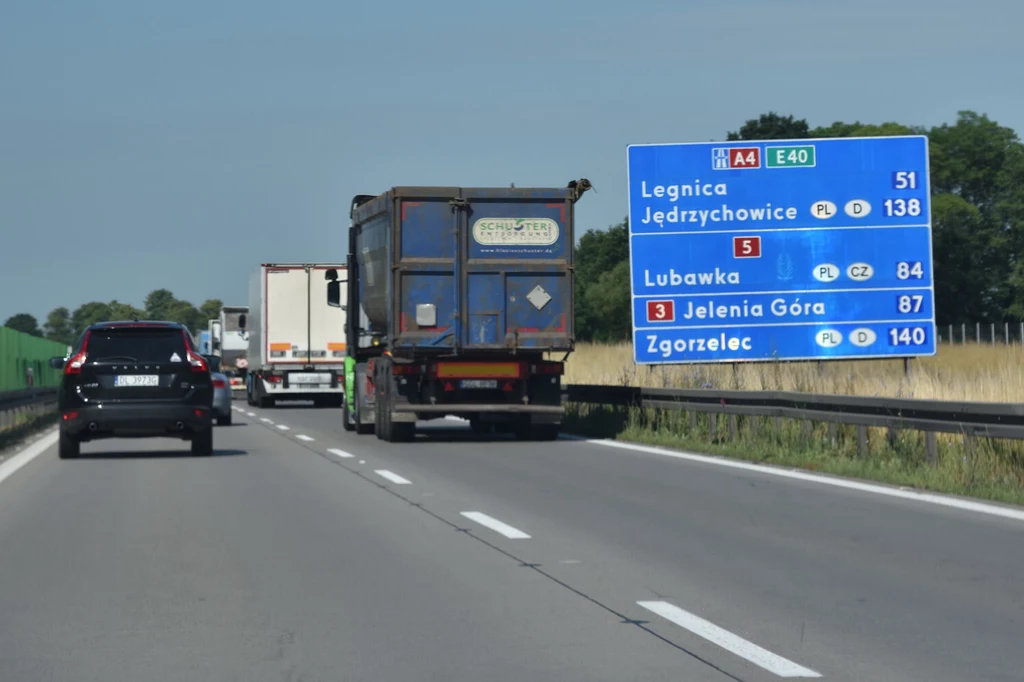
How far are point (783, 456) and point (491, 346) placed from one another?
5.66 meters

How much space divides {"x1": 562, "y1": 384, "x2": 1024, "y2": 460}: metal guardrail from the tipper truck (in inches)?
65.9

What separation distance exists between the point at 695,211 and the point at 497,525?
47.6ft

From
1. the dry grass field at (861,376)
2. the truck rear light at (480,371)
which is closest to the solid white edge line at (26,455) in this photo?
the truck rear light at (480,371)

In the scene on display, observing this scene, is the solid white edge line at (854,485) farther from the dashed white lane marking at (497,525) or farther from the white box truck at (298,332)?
the white box truck at (298,332)

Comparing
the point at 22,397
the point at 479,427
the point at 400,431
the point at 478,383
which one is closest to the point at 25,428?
the point at 22,397

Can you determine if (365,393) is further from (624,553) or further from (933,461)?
(624,553)

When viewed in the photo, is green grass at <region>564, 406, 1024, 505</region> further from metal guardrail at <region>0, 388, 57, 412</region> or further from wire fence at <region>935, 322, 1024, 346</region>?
metal guardrail at <region>0, 388, 57, 412</region>

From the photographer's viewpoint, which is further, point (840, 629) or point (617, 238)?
point (617, 238)

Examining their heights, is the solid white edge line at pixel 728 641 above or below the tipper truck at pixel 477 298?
below

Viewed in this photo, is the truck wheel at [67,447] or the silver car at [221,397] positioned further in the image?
the silver car at [221,397]

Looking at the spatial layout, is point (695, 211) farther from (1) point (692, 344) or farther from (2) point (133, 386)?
(2) point (133, 386)

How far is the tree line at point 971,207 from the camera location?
299ft

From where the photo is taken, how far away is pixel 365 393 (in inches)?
997

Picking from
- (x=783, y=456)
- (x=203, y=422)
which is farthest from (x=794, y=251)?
(x=203, y=422)
